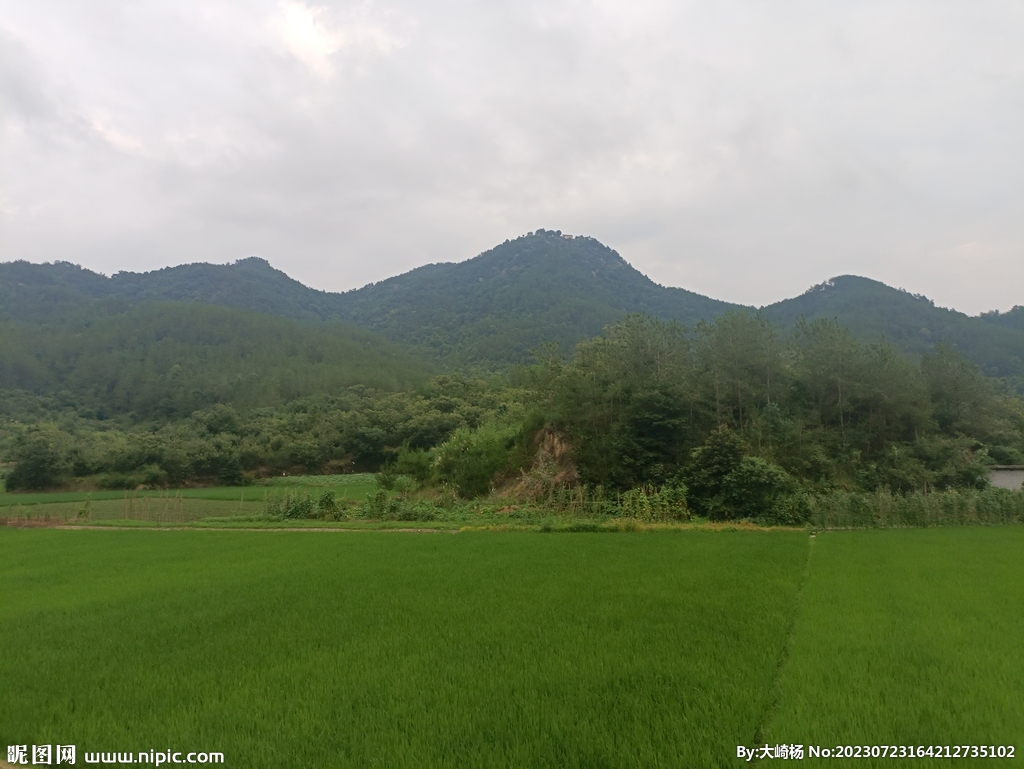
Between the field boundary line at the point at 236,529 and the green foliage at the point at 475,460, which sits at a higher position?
the green foliage at the point at 475,460

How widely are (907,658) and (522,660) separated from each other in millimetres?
4277

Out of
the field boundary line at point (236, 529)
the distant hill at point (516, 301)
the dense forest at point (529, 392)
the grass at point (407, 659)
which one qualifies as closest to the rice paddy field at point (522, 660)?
the grass at point (407, 659)

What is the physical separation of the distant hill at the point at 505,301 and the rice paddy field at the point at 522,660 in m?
62.4

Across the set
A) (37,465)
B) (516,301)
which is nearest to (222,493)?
(37,465)

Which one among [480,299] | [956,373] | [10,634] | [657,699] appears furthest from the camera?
[480,299]

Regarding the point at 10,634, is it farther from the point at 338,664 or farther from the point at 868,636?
the point at 868,636

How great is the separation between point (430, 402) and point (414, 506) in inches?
1490

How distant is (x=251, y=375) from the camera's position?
7700cm

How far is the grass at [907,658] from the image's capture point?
456cm

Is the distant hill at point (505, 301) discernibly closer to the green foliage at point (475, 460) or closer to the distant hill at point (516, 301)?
the distant hill at point (516, 301)

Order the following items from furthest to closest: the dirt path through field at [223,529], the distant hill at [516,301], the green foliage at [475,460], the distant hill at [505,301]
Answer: the distant hill at [516,301], the distant hill at [505,301], the green foliage at [475,460], the dirt path through field at [223,529]

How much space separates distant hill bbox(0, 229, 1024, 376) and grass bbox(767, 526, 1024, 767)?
199 ft

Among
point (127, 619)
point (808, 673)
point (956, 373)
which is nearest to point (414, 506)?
point (127, 619)

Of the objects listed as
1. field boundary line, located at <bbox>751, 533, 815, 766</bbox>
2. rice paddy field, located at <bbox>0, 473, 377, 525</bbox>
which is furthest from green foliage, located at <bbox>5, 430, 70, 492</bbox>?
field boundary line, located at <bbox>751, 533, 815, 766</bbox>
